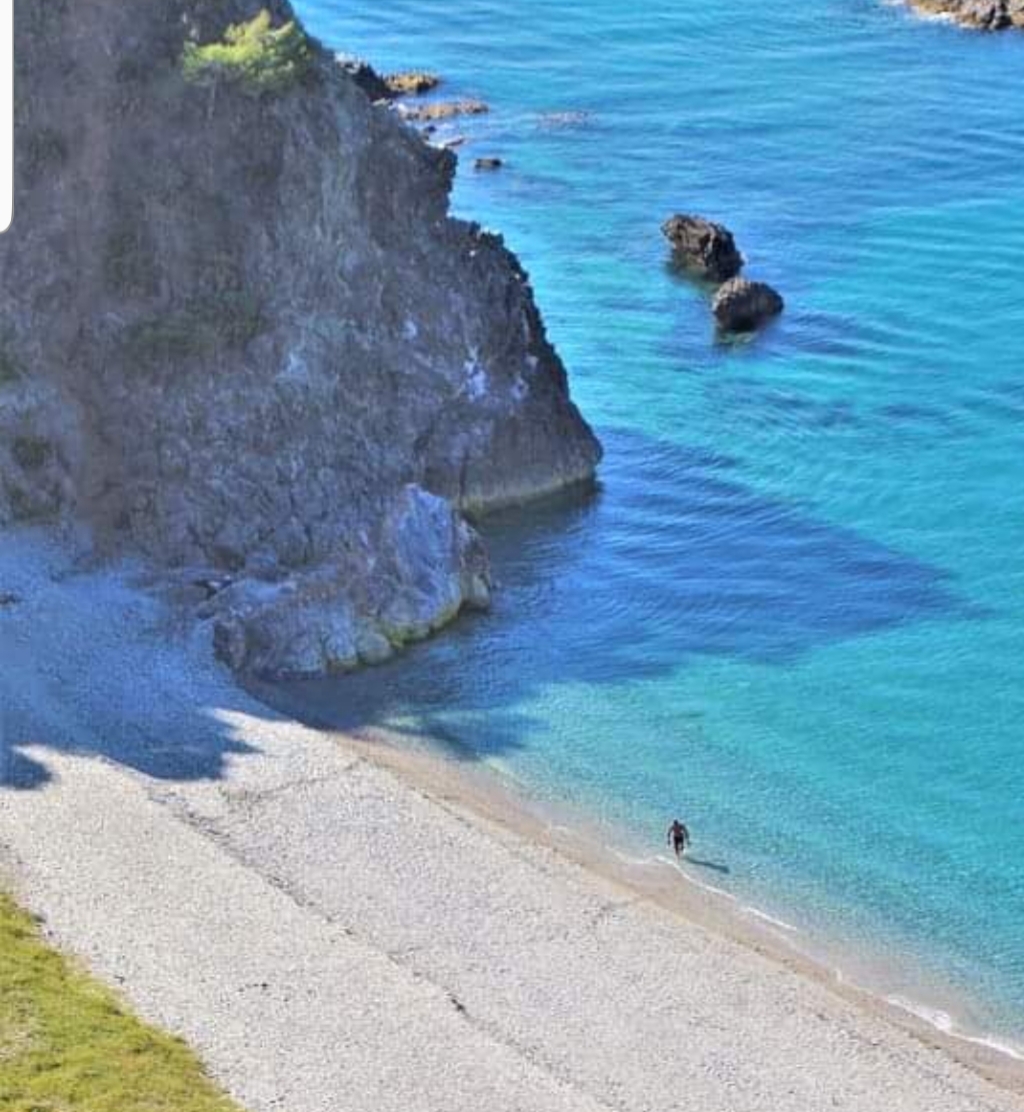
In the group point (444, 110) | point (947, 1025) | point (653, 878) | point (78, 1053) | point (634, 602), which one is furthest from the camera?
point (444, 110)

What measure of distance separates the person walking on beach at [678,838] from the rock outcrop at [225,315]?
15.8 meters

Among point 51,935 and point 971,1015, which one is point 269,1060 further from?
point 971,1015

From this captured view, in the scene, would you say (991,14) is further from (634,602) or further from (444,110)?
(634,602)

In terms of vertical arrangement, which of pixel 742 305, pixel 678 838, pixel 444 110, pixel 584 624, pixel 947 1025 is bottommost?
pixel 947 1025

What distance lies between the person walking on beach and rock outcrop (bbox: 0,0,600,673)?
15839 mm

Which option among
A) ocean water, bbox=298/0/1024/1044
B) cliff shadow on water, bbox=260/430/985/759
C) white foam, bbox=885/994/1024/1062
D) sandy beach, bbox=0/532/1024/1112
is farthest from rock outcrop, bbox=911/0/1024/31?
white foam, bbox=885/994/1024/1062

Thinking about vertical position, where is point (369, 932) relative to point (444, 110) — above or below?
below

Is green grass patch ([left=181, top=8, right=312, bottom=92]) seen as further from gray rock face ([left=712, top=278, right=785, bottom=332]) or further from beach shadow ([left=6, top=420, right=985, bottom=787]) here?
gray rock face ([left=712, top=278, right=785, bottom=332])

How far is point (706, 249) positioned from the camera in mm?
105625

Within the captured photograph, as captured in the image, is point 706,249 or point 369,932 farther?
point 706,249

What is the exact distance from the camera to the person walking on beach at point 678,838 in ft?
198

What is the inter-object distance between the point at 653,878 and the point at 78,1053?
19709 mm

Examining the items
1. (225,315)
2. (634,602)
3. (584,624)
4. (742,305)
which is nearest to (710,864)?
(584,624)

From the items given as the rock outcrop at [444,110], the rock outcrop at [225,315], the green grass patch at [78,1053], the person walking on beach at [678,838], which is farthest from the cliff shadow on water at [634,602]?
the rock outcrop at [444,110]
